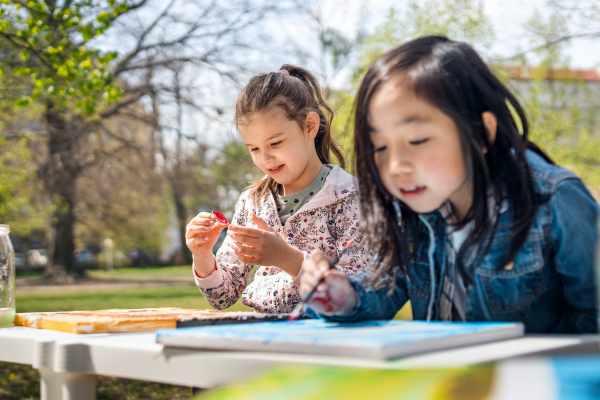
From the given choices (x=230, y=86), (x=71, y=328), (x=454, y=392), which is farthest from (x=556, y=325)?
(x=230, y=86)

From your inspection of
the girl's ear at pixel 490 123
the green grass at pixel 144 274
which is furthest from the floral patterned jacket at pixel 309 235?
Answer: the green grass at pixel 144 274

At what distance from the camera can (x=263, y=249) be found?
6.15 feet

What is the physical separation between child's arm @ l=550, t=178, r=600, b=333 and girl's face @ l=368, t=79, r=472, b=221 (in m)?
0.20

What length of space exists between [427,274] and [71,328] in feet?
2.66

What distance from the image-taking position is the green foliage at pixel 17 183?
12.8 meters

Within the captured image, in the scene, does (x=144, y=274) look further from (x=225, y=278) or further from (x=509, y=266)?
(x=509, y=266)

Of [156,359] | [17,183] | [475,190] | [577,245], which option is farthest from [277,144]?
[17,183]

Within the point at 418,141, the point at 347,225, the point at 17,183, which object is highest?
the point at 17,183

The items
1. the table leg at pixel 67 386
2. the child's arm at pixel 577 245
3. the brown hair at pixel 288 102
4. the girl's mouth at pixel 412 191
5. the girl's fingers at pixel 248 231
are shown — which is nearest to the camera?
the table leg at pixel 67 386

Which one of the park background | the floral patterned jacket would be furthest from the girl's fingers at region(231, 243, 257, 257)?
the park background

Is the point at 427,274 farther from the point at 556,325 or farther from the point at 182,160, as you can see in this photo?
the point at 182,160

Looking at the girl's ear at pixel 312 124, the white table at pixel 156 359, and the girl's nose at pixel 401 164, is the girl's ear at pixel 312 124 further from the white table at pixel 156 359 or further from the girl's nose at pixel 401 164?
the white table at pixel 156 359

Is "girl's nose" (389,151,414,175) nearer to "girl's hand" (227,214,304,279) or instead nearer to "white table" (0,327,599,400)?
"white table" (0,327,599,400)

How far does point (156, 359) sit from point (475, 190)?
0.76 meters
